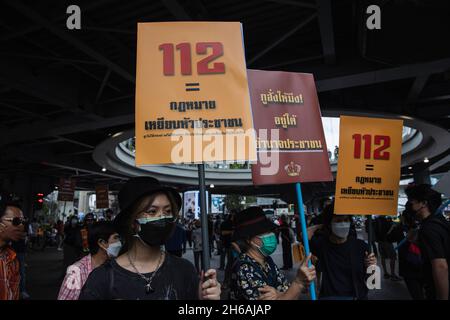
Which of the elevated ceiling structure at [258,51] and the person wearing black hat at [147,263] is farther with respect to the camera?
the elevated ceiling structure at [258,51]

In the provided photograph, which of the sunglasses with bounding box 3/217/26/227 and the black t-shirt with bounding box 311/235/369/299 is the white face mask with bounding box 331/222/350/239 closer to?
the black t-shirt with bounding box 311/235/369/299

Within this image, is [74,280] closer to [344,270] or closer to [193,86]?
[193,86]

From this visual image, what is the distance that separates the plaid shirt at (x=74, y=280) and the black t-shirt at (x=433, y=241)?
331 cm

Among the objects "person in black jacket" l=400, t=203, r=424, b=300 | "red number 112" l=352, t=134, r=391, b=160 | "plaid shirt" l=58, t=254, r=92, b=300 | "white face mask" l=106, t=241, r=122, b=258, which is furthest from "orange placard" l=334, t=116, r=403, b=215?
"plaid shirt" l=58, t=254, r=92, b=300

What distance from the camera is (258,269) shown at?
2820mm

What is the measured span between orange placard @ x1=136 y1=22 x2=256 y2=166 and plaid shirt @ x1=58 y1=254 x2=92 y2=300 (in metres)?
1.35

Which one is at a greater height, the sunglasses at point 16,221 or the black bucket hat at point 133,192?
the black bucket hat at point 133,192

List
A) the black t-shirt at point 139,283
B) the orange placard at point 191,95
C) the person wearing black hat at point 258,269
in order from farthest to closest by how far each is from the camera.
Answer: the person wearing black hat at point 258,269 → the orange placard at point 191,95 → the black t-shirt at point 139,283

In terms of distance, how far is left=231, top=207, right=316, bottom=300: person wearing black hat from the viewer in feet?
8.62

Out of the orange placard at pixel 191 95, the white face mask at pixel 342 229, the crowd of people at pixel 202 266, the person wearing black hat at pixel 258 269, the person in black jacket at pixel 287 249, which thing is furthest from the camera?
the person in black jacket at pixel 287 249

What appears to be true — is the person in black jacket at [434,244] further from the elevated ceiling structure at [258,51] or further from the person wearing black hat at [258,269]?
the elevated ceiling structure at [258,51]

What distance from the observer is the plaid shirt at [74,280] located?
2.64 m

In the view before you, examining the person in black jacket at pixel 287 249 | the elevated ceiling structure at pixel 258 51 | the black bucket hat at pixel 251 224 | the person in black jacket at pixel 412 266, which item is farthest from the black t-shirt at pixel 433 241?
the person in black jacket at pixel 287 249

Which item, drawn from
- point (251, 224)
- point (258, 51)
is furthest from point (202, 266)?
point (258, 51)
